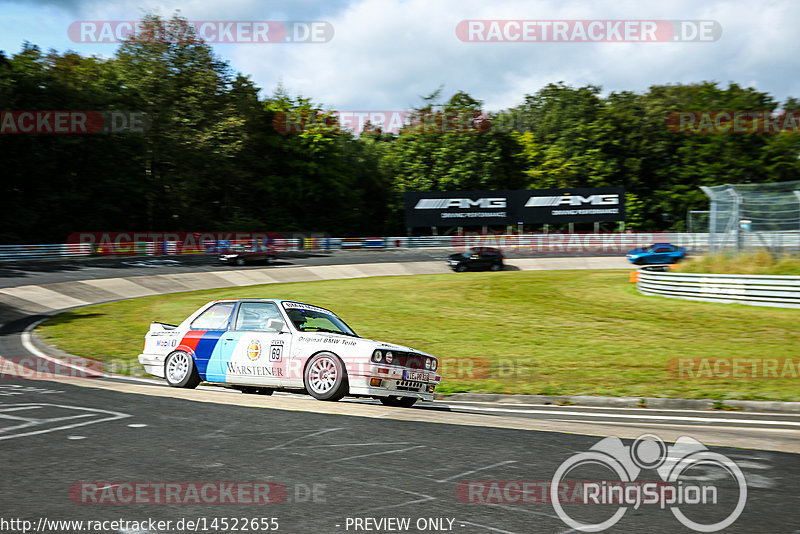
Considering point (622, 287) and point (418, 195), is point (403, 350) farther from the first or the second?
point (418, 195)

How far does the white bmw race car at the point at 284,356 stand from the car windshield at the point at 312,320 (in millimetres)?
16

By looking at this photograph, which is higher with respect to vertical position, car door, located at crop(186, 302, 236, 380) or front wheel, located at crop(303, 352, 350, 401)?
car door, located at crop(186, 302, 236, 380)

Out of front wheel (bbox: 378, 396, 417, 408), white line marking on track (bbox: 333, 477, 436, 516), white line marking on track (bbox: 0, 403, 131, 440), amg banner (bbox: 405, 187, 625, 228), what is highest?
amg banner (bbox: 405, 187, 625, 228)

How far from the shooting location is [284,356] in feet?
31.5

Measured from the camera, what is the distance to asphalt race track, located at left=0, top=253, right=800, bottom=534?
425 cm

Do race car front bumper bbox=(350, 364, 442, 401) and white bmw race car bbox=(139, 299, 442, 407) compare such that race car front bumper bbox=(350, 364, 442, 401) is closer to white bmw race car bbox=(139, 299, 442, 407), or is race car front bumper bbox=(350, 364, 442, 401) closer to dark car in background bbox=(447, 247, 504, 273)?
white bmw race car bbox=(139, 299, 442, 407)

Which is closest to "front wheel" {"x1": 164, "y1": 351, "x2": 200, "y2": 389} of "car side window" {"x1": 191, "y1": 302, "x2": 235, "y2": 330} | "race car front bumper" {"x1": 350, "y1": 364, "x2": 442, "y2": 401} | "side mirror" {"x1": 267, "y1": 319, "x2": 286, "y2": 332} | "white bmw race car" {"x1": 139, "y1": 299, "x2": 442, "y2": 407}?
"white bmw race car" {"x1": 139, "y1": 299, "x2": 442, "y2": 407}

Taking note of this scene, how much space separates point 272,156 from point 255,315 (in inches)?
2199

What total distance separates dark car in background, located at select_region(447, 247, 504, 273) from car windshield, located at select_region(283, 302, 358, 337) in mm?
29562

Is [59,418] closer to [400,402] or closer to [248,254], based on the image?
[400,402]

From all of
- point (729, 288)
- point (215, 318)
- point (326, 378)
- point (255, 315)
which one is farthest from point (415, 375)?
point (729, 288)

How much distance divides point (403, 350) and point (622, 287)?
2065 cm

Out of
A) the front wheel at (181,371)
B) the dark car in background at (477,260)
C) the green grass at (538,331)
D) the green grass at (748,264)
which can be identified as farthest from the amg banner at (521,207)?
the front wheel at (181,371)

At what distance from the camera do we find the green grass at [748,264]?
71.1ft
